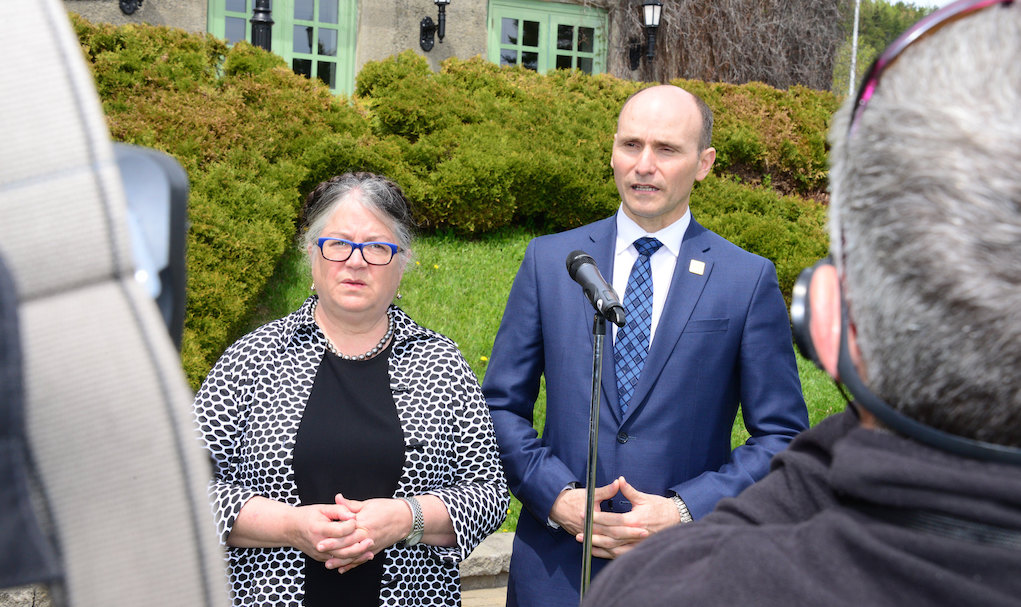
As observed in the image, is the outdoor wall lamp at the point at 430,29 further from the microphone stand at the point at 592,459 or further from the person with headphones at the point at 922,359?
the person with headphones at the point at 922,359

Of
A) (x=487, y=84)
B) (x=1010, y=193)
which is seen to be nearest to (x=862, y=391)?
(x=1010, y=193)

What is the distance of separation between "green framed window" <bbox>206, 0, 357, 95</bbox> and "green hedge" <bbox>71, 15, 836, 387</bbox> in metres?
5.03

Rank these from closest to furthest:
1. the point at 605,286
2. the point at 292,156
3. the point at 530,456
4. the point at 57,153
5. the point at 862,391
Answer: the point at 57,153
the point at 862,391
the point at 605,286
the point at 530,456
the point at 292,156

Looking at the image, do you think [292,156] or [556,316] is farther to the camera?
[292,156]

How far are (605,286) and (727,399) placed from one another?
0.85 metres

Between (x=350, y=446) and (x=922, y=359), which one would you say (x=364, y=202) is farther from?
(x=922, y=359)

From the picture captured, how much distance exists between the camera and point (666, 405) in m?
3.04

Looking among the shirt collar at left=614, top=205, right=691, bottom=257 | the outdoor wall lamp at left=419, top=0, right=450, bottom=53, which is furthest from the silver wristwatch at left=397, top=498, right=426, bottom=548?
the outdoor wall lamp at left=419, top=0, right=450, bottom=53

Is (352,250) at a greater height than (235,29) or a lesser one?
lesser

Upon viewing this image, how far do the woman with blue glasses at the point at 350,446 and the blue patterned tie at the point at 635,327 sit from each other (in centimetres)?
50

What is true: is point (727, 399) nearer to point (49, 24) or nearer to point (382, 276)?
point (382, 276)

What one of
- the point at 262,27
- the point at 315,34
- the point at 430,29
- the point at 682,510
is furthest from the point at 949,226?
the point at 315,34

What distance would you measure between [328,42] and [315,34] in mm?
246

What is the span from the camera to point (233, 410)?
2879 mm
